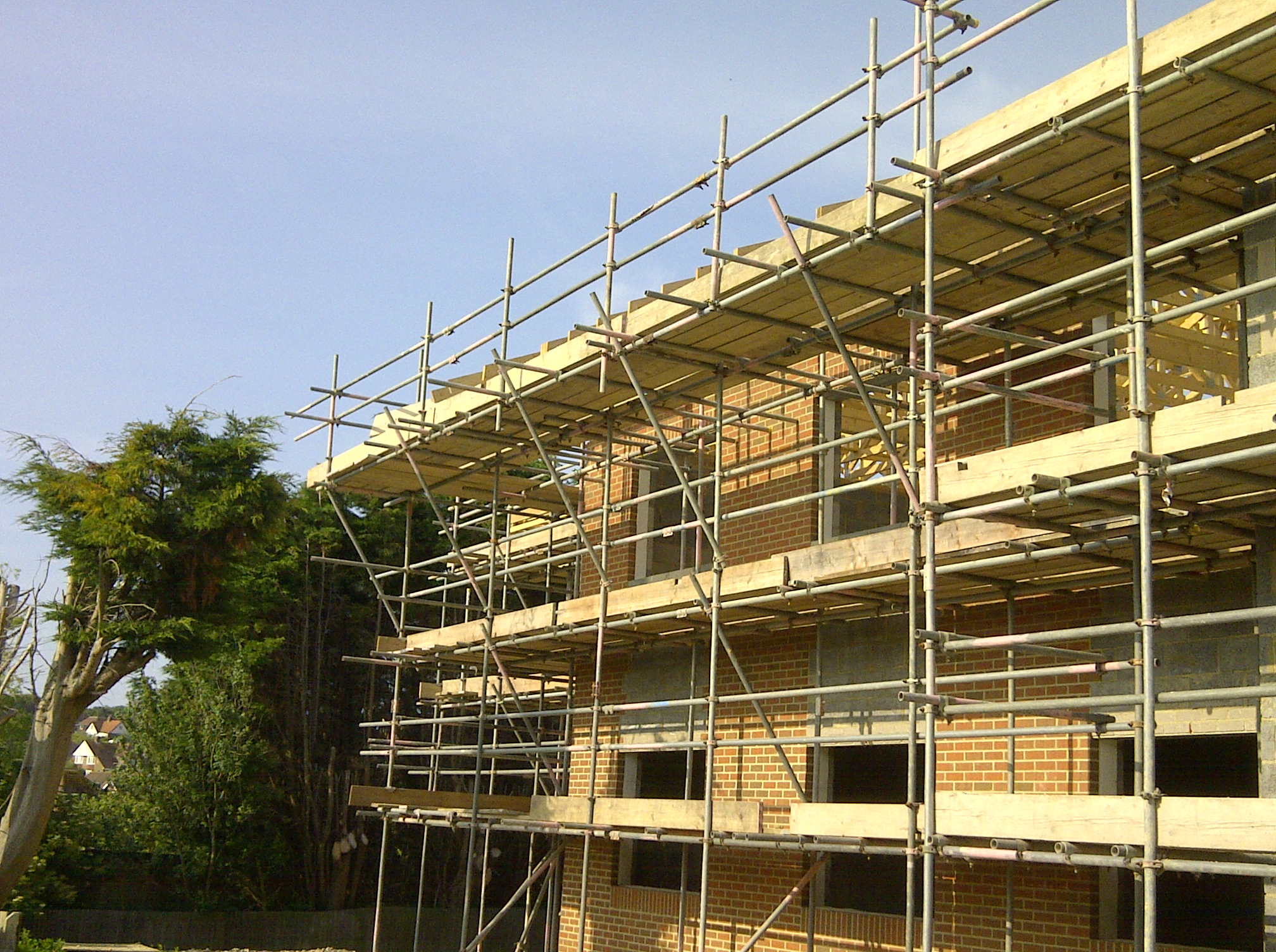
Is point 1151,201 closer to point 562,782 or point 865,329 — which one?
point 865,329

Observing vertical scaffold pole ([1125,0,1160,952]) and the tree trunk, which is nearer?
vertical scaffold pole ([1125,0,1160,952])

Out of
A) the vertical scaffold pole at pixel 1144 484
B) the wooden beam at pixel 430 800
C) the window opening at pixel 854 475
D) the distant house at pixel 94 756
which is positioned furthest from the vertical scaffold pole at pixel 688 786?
the distant house at pixel 94 756

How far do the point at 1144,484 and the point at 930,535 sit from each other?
1738 mm

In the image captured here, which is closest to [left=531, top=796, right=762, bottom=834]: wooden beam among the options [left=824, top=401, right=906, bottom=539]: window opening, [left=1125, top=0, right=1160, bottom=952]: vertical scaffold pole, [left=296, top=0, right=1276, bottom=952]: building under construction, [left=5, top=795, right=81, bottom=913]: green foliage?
[left=296, top=0, right=1276, bottom=952]: building under construction

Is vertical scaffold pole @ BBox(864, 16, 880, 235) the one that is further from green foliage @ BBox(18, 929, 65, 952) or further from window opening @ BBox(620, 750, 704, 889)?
green foliage @ BBox(18, 929, 65, 952)

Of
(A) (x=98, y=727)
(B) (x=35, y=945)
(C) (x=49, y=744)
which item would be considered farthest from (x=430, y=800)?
(A) (x=98, y=727)

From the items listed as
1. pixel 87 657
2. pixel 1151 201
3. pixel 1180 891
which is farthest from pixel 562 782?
pixel 1151 201

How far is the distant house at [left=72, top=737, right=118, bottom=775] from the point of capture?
256 ft

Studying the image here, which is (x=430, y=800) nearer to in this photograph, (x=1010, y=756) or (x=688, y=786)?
(x=688, y=786)

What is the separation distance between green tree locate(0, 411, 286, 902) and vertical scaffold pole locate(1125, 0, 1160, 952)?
48.9 feet

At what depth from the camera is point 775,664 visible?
43.5ft

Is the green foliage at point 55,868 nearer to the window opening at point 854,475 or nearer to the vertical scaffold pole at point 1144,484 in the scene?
the window opening at point 854,475

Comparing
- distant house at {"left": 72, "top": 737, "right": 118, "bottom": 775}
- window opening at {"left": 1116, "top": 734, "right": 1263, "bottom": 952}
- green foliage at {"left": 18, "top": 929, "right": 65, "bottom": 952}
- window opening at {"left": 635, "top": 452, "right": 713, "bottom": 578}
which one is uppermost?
window opening at {"left": 635, "top": 452, "right": 713, "bottom": 578}

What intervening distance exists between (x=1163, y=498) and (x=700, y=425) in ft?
26.3
